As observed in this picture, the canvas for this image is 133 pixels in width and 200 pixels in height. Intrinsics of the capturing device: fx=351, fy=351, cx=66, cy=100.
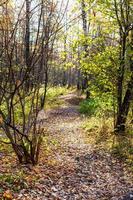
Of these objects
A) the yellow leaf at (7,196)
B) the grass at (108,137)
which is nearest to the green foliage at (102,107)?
the grass at (108,137)

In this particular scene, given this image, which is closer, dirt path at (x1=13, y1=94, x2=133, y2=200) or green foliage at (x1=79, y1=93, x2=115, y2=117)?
dirt path at (x1=13, y1=94, x2=133, y2=200)

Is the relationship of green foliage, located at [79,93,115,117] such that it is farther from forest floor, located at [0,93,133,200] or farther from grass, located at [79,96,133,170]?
forest floor, located at [0,93,133,200]

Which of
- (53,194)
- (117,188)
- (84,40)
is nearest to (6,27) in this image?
(53,194)

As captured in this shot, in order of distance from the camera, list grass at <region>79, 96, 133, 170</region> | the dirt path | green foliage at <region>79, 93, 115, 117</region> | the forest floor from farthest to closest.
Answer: green foliage at <region>79, 93, 115, 117</region> → grass at <region>79, 96, 133, 170</region> → the dirt path → the forest floor

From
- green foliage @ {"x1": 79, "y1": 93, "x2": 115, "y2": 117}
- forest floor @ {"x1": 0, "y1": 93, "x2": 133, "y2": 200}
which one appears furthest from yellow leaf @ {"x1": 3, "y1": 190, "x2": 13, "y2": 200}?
green foliage @ {"x1": 79, "y1": 93, "x2": 115, "y2": 117}

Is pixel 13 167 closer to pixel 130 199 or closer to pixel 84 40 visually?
pixel 130 199

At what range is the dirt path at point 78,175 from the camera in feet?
22.8

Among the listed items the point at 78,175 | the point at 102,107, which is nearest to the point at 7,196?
the point at 78,175

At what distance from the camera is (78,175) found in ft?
27.2

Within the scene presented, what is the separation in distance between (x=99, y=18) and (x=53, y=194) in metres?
7.92

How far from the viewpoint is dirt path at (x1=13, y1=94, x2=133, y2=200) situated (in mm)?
6961

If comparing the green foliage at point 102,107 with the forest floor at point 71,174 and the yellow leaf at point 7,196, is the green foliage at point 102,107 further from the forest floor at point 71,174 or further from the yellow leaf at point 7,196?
the yellow leaf at point 7,196

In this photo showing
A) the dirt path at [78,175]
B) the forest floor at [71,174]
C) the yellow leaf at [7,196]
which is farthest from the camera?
the dirt path at [78,175]

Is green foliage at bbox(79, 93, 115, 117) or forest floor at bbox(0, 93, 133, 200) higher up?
green foliage at bbox(79, 93, 115, 117)
